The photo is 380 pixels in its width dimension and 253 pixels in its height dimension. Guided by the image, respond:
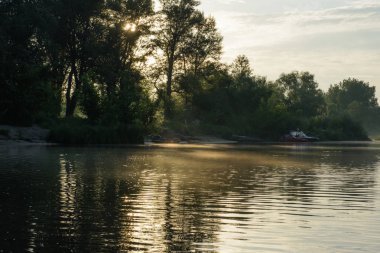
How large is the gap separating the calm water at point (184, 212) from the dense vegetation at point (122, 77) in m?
44.4

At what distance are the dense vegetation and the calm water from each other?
44.4 meters

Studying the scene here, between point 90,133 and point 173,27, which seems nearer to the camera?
point 90,133

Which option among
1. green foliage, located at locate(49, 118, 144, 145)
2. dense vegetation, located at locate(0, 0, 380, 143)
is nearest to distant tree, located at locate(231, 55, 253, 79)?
dense vegetation, located at locate(0, 0, 380, 143)

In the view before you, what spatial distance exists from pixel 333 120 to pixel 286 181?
417ft

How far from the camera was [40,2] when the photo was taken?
282 feet

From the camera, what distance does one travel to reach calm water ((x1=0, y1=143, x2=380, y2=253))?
1381 cm

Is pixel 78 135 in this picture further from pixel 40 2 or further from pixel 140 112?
pixel 40 2

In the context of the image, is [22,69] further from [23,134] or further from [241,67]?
[241,67]

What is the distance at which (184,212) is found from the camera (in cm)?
1897

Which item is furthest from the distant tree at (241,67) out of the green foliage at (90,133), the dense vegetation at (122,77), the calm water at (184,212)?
the calm water at (184,212)

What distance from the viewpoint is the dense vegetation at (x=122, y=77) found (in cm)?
7688

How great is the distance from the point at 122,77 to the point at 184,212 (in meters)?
A: 74.8

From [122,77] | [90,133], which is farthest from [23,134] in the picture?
[122,77]

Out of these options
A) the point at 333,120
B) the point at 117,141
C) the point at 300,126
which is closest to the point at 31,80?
the point at 117,141
